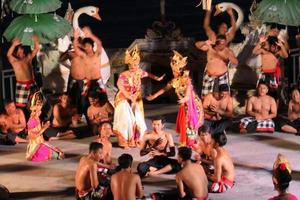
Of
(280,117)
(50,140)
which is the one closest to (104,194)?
(50,140)

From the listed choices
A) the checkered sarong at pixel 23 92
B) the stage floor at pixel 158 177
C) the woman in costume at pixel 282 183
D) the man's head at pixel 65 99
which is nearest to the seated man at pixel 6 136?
the stage floor at pixel 158 177

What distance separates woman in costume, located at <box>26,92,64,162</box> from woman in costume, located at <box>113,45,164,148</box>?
2.89ft

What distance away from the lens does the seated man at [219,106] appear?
10.3 meters

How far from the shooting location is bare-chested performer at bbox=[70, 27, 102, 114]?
10.9 m

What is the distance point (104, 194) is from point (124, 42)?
11111 millimetres

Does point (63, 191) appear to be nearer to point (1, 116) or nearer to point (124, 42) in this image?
point (1, 116)

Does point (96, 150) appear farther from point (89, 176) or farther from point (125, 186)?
point (125, 186)

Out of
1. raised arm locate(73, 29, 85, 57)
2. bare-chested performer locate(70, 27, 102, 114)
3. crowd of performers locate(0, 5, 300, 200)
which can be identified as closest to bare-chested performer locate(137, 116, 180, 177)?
crowd of performers locate(0, 5, 300, 200)

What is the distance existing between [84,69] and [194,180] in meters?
4.45

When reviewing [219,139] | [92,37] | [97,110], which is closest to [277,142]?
[219,139]

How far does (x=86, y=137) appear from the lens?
1044cm

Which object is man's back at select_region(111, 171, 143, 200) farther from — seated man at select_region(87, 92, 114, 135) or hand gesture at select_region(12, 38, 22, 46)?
hand gesture at select_region(12, 38, 22, 46)

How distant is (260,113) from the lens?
34.3 ft

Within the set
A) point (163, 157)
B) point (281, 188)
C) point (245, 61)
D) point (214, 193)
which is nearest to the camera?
point (281, 188)
